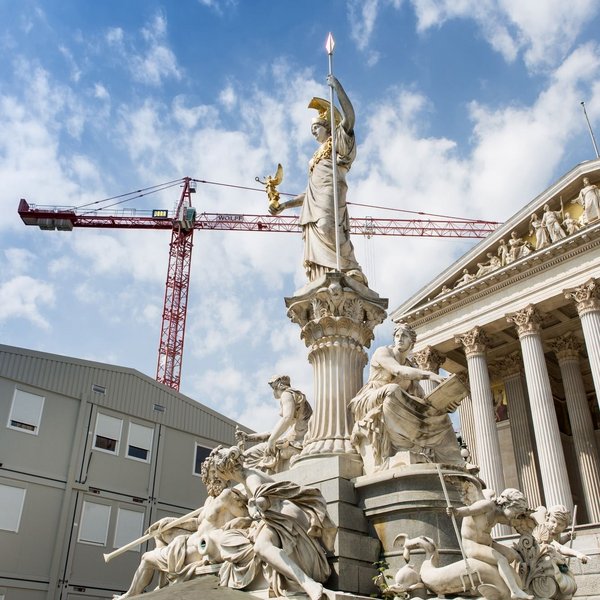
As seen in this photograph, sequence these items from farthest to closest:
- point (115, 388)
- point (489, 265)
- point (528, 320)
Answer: point (489, 265)
point (528, 320)
point (115, 388)

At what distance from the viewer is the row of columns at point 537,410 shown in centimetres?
2647

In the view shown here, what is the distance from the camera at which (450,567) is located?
579 centimetres

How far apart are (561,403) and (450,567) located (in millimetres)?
35061

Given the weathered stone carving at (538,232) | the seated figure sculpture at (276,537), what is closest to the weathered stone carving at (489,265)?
the weathered stone carving at (538,232)

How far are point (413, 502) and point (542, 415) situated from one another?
875 inches

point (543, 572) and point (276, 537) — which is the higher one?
point (276, 537)

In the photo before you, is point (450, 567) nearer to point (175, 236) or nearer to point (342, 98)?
point (342, 98)

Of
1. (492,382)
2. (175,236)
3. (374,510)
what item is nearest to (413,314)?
(492,382)

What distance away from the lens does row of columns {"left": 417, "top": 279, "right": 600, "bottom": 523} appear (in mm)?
26469

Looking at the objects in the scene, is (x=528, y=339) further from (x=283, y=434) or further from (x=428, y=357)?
(x=283, y=434)

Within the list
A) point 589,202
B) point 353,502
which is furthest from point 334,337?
point 589,202

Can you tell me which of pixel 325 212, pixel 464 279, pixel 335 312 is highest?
pixel 464 279

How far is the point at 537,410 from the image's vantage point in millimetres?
27156

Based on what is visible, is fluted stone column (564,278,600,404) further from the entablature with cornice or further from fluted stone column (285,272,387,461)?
fluted stone column (285,272,387,461)
